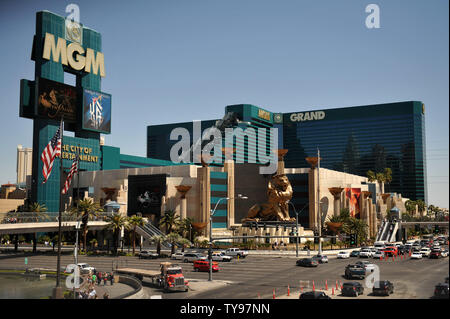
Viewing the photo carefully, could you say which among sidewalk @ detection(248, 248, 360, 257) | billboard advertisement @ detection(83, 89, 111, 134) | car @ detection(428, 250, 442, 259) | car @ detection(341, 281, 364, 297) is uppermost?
billboard advertisement @ detection(83, 89, 111, 134)

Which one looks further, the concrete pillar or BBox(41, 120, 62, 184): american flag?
the concrete pillar

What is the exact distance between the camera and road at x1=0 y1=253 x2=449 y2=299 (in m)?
38.2

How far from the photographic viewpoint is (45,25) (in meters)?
122

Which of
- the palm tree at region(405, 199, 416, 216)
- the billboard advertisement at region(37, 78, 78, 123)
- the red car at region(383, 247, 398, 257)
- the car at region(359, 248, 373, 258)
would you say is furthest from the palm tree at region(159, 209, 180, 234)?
the palm tree at region(405, 199, 416, 216)

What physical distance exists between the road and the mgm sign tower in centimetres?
5008

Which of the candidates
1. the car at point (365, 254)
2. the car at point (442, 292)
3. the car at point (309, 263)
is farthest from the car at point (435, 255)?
the car at point (442, 292)

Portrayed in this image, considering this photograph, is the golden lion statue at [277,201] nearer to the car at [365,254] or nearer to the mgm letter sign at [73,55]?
the car at [365,254]

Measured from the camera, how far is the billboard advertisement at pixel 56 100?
116438 mm

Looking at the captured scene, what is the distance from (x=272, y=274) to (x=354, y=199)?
64.6 m

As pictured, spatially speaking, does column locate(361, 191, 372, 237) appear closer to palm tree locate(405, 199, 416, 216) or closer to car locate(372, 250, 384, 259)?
car locate(372, 250, 384, 259)

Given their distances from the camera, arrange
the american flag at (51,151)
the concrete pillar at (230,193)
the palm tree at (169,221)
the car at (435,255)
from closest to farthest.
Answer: the american flag at (51,151) → the car at (435,255) → the palm tree at (169,221) → the concrete pillar at (230,193)

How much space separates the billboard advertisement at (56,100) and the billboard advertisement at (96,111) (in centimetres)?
310
